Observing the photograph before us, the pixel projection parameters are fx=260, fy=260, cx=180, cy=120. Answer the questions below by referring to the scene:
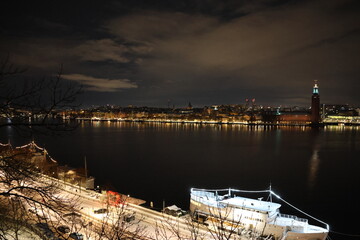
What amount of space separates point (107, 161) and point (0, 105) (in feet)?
49.1

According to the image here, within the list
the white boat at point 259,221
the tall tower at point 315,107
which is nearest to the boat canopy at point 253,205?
the white boat at point 259,221

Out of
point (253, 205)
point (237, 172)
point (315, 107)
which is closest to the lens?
point (253, 205)

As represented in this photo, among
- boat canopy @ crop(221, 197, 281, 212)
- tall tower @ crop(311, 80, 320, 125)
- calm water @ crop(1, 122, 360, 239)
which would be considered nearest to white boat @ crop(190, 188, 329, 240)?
boat canopy @ crop(221, 197, 281, 212)

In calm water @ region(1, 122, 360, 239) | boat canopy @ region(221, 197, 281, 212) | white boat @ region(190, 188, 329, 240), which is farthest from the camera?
calm water @ region(1, 122, 360, 239)

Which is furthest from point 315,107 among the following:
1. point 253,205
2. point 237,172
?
point 253,205

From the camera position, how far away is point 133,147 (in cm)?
2122

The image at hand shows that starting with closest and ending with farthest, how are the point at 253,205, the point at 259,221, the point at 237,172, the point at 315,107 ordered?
the point at 259,221 → the point at 253,205 → the point at 237,172 → the point at 315,107

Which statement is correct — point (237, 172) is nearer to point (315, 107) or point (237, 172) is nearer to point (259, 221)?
point (259, 221)

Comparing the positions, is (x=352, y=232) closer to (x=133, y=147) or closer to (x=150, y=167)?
(x=150, y=167)

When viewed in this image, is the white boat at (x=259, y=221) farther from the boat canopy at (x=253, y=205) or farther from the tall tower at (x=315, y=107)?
the tall tower at (x=315, y=107)

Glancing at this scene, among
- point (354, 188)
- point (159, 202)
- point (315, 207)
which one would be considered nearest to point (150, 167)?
point (159, 202)

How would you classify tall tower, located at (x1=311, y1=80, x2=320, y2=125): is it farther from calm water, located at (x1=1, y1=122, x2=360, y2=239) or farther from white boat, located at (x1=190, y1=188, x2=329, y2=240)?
white boat, located at (x1=190, y1=188, x2=329, y2=240)

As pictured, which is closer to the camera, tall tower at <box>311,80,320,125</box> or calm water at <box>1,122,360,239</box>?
calm water at <box>1,122,360,239</box>

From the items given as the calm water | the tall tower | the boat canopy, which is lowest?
the calm water
